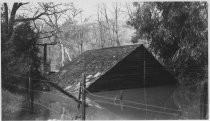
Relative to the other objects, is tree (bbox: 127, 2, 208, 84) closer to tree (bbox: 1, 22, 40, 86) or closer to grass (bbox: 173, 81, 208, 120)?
grass (bbox: 173, 81, 208, 120)

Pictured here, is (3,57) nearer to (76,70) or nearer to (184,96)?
(76,70)

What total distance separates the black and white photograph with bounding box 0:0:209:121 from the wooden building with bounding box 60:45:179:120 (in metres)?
0.04

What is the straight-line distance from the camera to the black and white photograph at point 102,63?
1061 centimetres

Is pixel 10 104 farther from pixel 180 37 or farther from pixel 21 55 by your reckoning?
pixel 180 37

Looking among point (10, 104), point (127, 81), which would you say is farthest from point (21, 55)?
point (127, 81)

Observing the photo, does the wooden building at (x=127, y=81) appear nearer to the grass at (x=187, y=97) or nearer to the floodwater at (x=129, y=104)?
the floodwater at (x=129, y=104)

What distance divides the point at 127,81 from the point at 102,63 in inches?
57.2

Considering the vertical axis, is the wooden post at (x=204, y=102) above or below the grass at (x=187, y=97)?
above

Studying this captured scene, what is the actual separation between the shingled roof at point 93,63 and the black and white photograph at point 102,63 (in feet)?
0.17

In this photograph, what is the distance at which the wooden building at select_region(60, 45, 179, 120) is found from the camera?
44.1 feet

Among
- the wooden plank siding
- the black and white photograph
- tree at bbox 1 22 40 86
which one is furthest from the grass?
tree at bbox 1 22 40 86

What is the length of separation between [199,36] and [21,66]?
786cm

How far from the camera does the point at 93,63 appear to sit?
1507cm

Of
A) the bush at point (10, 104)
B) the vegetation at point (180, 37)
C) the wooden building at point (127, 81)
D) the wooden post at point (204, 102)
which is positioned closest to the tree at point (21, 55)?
the bush at point (10, 104)
